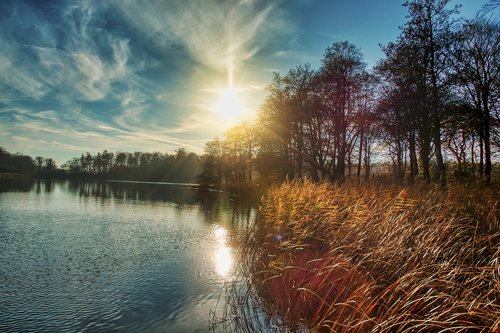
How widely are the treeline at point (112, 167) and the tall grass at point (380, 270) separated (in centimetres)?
12293

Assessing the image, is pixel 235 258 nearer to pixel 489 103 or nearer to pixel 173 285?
pixel 173 285

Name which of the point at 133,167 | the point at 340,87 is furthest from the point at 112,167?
the point at 340,87

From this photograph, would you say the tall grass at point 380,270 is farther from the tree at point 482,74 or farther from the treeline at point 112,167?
the treeline at point 112,167

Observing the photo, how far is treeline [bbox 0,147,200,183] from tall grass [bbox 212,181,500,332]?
403 feet

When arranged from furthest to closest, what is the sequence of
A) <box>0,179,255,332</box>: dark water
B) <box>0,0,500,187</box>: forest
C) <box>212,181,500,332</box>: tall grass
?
<box>0,0,500,187</box>: forest, <box>0,179,255,332</box>: dark water, <box>212,181,500,332</box>: tall grass

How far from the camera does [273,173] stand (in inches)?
1510

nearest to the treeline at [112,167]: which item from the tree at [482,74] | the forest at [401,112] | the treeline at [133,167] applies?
the treeline at [133,167]

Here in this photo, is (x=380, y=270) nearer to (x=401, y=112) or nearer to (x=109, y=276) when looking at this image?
(x=109, y=276)

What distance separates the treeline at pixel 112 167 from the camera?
5246 inches

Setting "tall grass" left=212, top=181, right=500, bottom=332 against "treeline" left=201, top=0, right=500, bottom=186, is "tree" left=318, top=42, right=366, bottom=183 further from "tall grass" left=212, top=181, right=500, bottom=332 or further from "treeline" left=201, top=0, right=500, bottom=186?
"tall grass" left=212, top=181, right=500, bottom=332

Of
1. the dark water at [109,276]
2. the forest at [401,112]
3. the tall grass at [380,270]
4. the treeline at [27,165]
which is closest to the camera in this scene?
the tall grass at [380,270]

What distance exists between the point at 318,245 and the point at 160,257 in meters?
6.55

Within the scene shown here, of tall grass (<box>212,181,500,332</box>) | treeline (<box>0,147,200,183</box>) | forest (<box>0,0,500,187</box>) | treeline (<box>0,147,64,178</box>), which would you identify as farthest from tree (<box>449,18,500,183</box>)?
treeline (<box>0,147,64,178</box>)

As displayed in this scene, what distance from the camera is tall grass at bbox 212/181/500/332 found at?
12.9 feet
